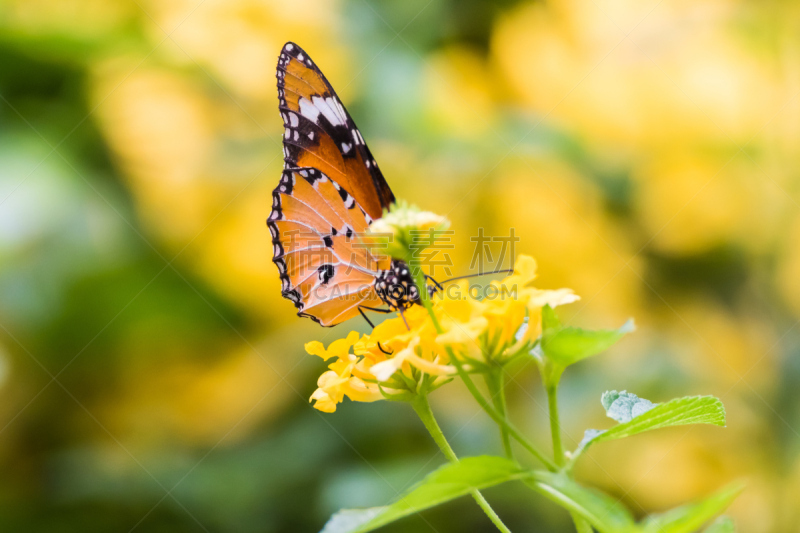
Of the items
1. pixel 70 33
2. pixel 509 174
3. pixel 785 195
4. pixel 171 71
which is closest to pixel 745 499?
pixel 785 195

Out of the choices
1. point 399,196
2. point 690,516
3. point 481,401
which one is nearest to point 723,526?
point 690,516

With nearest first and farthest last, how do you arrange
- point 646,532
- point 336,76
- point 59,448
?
1. point 646,532
2. point 59,448
3. point 336,76

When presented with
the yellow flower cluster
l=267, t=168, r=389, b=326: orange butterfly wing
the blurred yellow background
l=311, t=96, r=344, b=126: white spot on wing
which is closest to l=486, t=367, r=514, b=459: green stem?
the yellow flower cluster

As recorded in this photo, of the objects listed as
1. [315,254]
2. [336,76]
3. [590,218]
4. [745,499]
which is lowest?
[745,499]

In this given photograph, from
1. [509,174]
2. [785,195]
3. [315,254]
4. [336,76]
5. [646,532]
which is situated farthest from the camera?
[336,76]

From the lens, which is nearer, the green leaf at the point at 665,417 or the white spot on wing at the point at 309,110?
the green leaf at the point at 665,417

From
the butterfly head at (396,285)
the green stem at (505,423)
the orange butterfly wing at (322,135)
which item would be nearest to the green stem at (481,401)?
the green stem at (505,423)

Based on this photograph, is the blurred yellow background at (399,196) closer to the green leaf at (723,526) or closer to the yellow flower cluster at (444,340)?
the yellow flower cluster at (444,340)

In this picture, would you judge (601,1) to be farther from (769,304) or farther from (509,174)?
(769,304)
